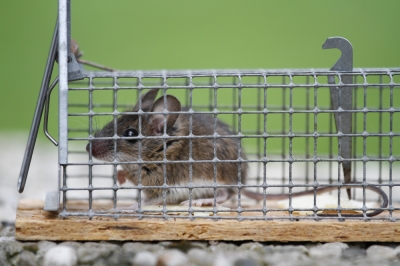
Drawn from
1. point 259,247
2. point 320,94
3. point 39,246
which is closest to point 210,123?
point 259,247

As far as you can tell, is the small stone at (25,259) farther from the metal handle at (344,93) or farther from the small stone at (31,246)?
the metal handle at (344,93)

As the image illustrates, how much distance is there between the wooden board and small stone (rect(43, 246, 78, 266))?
0.78ft

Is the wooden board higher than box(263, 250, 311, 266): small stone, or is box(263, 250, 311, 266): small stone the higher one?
the wooden board

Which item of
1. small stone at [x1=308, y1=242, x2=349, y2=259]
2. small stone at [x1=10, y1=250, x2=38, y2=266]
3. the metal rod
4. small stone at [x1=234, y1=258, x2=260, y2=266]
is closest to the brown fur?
the metal rod

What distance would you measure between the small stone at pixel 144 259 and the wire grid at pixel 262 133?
0.41 meters

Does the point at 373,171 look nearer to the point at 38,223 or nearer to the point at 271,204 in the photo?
the point at 271,204

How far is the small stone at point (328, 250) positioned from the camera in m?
3.49

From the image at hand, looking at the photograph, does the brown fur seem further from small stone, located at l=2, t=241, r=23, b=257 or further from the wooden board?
small stone, located at l=2, t=241, r=23, b=257

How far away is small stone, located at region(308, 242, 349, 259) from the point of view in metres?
3.49

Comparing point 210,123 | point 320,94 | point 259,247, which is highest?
point 320,94

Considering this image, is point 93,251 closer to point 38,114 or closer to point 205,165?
point 38,114

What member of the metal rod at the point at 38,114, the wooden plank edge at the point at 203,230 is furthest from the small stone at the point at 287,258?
the metal rod at the point at 38,114

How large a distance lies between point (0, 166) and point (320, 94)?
23.0ft

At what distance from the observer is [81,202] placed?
4539 mm
